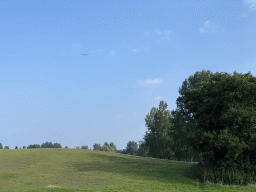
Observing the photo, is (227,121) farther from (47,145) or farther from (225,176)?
(47,145)

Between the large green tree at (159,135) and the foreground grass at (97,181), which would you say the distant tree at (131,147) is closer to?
the large green tree at (159,135)

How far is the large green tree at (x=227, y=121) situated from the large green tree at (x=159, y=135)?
128 ft

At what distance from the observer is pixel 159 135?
64312mm

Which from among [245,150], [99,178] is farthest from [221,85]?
[99,178]

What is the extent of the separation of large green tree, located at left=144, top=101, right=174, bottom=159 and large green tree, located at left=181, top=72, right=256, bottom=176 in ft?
128

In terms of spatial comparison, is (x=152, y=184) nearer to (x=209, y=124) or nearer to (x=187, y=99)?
(x=209, y=124)

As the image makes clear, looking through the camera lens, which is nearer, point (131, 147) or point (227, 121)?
point (227, 121)

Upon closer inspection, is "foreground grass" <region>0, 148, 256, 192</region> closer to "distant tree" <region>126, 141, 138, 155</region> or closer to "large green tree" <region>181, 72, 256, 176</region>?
"large green tree" <region>181, 72, 256, 176</region>

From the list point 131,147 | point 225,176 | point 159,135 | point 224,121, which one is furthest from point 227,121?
point 131,147

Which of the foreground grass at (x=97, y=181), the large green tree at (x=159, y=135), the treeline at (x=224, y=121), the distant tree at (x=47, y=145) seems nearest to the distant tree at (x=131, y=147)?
→ the distant tree at (x=47, y=145)

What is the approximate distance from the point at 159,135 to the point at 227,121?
44033 mm

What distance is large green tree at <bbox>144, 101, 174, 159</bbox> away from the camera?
63.3 m

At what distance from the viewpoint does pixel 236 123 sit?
69.6 ft

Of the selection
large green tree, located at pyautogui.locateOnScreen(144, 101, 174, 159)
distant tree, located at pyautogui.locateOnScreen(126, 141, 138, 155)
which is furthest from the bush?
distant tree, located at pyautogui.locateOnScreen(126, 141, 138, 155)
